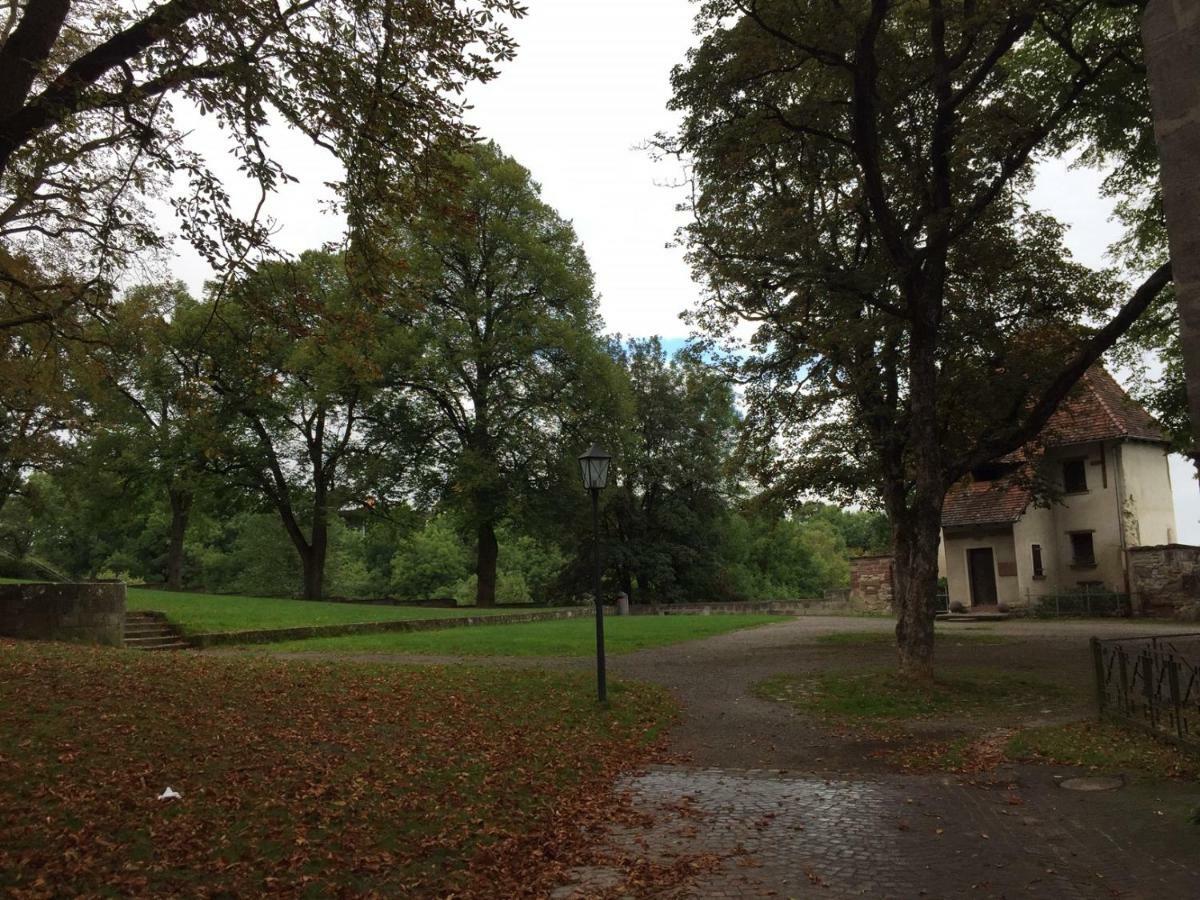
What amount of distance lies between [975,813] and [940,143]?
442 inches

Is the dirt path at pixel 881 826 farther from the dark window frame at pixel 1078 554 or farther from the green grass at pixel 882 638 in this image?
the dark window frame at pixel 1078 554

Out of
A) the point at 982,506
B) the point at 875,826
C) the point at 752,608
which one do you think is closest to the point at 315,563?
the point at 752,608

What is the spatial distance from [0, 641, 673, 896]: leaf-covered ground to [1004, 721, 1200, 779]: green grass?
4.61 meters

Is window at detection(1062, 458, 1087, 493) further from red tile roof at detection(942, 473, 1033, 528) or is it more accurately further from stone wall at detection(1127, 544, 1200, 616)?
stone wall at detection(1127, 544, 1200, 616)

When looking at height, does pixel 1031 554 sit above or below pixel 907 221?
below

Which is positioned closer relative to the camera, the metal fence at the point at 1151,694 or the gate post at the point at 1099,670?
the metal fence at the point at 1151,694

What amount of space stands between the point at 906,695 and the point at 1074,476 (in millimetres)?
25207

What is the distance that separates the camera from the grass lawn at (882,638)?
22.0 meters

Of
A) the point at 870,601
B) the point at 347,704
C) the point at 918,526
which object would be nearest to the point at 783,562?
the point at 870,601

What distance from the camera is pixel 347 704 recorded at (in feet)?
34.7

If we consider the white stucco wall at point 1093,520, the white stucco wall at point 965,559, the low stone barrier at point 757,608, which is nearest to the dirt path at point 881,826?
the white stucco wall at point 965,559

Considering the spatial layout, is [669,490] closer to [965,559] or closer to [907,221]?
[965,559]

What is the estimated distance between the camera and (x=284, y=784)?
7.00 m

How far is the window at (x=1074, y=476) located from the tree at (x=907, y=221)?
18768 mm
